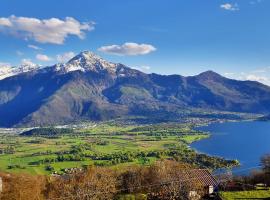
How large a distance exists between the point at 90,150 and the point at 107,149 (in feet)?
27.0

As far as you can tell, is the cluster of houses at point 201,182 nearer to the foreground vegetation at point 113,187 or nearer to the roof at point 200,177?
the roof at point 200,177

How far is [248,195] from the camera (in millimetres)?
59312

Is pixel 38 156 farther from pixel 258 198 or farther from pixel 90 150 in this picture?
pixel 258 198

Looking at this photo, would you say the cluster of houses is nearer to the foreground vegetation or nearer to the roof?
the roof

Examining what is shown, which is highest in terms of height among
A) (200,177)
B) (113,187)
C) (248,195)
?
(200,177)

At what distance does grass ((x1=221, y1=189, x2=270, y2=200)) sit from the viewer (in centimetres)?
5794

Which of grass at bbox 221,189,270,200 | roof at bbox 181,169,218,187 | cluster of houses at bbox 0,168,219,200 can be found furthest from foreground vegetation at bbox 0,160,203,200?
grass at bbox 221,189,270,200

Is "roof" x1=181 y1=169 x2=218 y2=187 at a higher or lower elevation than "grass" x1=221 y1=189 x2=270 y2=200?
higher

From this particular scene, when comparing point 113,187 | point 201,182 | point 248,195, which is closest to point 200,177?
point 201,182

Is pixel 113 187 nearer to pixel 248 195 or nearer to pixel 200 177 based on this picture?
pixel 200 177

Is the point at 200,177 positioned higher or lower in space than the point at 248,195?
higher

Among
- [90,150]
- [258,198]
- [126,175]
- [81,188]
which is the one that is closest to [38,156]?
[90,150]

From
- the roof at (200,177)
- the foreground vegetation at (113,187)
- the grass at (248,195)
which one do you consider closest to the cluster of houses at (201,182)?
the roof at (200,177)

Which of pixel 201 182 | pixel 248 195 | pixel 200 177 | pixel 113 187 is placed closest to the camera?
pixel 248 195
